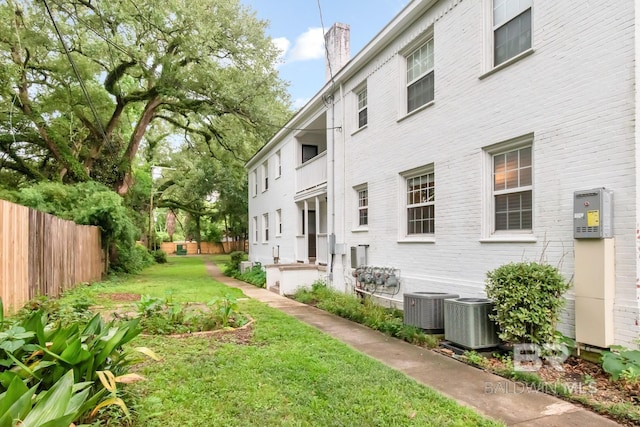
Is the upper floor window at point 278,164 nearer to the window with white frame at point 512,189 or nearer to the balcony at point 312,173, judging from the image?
the balcony at point 312,173

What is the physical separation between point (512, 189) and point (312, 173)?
844 cm

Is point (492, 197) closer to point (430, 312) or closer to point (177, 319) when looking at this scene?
point (430, 312)

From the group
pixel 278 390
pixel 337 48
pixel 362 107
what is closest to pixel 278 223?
pixel 337 48

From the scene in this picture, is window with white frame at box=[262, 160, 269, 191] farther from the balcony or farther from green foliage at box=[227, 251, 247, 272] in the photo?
the balcony

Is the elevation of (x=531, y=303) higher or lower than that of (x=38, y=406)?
higher

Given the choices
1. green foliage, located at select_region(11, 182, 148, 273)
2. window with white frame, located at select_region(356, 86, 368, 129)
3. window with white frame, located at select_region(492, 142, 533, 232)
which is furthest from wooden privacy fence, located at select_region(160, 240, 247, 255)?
window with white frame, located at select_region(492, 142, 533, 232)

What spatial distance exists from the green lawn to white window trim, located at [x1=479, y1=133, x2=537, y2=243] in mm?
2844

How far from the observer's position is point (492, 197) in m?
6.43

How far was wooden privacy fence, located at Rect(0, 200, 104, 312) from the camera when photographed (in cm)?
641

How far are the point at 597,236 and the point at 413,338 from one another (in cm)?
291

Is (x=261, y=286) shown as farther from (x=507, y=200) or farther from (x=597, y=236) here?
(x=597, y=236)

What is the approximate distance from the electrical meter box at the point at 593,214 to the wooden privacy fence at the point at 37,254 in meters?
8.32

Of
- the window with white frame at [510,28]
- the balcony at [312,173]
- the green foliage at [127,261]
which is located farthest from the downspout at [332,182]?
the green foliage at [127,261]

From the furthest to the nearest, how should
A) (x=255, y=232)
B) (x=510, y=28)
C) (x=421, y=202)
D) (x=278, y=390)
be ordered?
(x=255, y=232)
(x=421, y=202)
(x=510, y=28)
(x=278, y=390)
